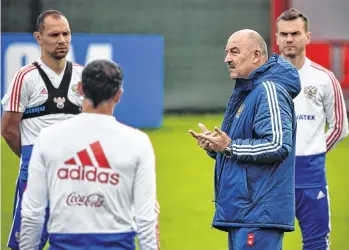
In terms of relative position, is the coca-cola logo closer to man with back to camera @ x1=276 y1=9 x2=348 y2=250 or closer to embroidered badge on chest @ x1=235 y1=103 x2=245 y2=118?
embroidered badge on chest @ x1=235 y1=103 x2=245 y2=118

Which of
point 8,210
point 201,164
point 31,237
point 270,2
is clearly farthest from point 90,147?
point 270,2

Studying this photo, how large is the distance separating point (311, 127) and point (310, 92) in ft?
0.92

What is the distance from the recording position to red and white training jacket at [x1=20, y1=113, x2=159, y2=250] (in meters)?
4.27

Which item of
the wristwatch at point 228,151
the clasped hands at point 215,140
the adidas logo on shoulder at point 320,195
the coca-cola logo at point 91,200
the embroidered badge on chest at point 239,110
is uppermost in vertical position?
the embroidered badge on chest at point 239,110

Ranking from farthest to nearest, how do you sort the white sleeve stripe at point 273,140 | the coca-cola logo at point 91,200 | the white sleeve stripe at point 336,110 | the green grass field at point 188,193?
the green grass field at point 188,193 < the white sleeve stripe at point 336,110 < the white sleeve stripe at point 273,140 < the coca-cola logo at point 91,200

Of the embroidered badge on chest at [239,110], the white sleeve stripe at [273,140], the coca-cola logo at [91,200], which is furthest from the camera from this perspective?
the embroidered badge on chest at [239,110]

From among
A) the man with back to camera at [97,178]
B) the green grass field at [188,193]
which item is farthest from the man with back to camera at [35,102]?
the man with back to camera at [97,178]

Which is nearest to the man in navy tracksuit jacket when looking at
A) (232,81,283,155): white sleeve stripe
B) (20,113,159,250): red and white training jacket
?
(232,81,283,155): white sleeve stripe

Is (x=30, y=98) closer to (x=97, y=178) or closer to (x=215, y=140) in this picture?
(x=215, y=140)

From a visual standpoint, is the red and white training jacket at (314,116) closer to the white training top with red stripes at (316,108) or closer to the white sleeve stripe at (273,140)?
the white training top with red stripes at (316,108)

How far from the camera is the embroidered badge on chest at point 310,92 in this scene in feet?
23.8

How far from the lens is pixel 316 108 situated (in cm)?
725

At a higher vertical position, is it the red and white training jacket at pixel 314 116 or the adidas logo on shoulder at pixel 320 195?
the red and white training jacket at pixel 314 116

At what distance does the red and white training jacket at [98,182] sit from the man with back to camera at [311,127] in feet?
10.1
